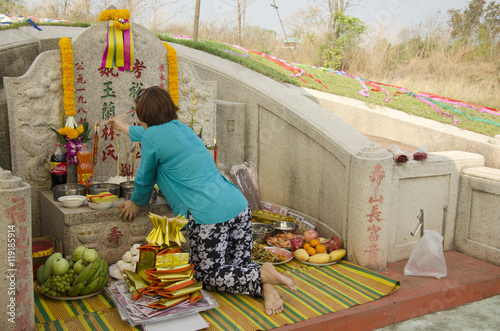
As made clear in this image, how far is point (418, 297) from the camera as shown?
372cm

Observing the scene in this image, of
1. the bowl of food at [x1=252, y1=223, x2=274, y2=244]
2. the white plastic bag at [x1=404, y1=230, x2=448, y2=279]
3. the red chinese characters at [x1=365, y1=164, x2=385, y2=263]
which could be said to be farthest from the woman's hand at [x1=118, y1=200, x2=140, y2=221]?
the white plastic bag at [x1=404, y1=230, x2=448, y2=279]

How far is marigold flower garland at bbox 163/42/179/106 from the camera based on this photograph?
4934 mm

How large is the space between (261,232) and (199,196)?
1714 mm

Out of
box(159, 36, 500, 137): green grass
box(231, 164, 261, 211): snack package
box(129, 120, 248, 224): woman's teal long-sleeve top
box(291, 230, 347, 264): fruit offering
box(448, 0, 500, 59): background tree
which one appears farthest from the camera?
box(448, 0, 500, 59): background tree

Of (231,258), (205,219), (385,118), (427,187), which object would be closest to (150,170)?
(205,219)

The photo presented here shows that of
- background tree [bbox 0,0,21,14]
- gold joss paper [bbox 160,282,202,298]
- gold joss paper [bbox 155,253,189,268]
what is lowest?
gold joss paper [bbox 160,282,202,298]

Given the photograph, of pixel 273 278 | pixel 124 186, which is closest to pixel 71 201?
pixel 124 186

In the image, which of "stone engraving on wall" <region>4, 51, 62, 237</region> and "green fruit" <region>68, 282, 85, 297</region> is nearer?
"green fruit" <region>68, 282, 85, 297</region>

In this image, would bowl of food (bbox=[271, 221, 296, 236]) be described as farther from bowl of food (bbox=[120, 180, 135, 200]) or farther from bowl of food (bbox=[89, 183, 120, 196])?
bowl of food (bbox=[89, 183, 120, 196])

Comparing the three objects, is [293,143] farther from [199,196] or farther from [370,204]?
[199,196]

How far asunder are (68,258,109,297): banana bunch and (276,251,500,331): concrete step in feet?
4.67

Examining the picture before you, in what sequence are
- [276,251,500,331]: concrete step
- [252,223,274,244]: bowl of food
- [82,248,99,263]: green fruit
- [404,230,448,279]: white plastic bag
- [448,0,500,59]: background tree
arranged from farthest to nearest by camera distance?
[448,0,500,59]: background tree < [252,223,274,244]: bowl of food < [404,230,448,279]: white plastic bag < [82,248,99,263]: green fruit < [276,251,500,331]: concrete step

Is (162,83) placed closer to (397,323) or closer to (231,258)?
(231,258)

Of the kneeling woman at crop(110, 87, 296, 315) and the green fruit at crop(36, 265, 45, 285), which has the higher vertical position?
the kneeling woman at crop(110, 87, 296, 315)
